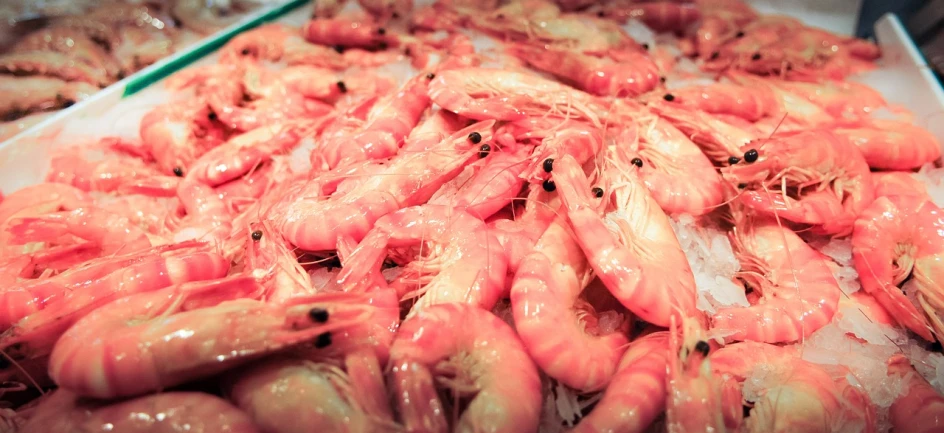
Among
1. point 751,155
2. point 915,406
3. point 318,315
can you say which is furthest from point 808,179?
point 318,315

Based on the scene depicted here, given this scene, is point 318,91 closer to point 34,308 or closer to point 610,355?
point 34,308

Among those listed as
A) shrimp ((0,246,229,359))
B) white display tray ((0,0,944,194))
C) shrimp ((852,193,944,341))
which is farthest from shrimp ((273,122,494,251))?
shrimp ((852,193,944,341))

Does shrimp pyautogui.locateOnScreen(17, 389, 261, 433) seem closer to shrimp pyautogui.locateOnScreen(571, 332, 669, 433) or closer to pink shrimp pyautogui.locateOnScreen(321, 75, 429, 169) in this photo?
shrimp pyautogui.locateOnScreen(571, 332, 669, 433)

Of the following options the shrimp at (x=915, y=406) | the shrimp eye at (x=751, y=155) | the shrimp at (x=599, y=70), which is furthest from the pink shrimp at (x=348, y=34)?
the shrimp at (x=915, y=406)

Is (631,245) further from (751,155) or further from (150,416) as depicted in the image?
(150,416)

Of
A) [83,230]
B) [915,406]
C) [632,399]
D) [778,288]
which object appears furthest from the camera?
[83,230]
